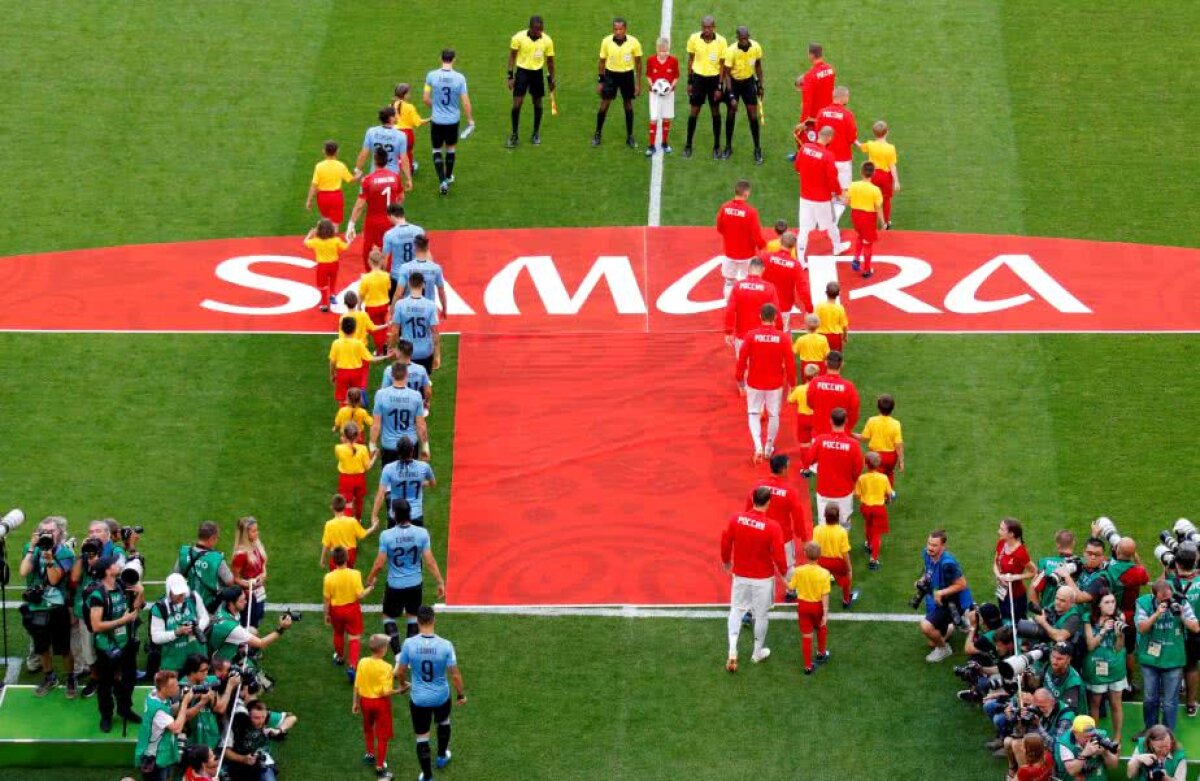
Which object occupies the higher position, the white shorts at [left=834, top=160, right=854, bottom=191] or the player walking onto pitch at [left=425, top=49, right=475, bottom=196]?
the player walking onto pitch at [left=425, top=49, right=475, bottom=196]

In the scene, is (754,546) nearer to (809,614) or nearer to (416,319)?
(809,614)

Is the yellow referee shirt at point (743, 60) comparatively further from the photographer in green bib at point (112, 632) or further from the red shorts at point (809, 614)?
the photographer in green bib at point (112, 632)

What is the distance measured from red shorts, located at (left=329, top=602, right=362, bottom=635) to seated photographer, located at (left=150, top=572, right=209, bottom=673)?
132 centimetres

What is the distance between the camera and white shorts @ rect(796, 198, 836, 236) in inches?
1092

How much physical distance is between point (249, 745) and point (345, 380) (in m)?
5.80

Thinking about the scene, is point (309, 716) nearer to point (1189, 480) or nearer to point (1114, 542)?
point (1114, 542)

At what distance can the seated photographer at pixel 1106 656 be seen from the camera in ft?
65.7

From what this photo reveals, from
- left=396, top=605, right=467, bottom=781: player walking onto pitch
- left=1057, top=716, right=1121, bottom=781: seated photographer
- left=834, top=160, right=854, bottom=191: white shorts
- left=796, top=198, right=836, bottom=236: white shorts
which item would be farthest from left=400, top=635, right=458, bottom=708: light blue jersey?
left=834, top=160, right=854, bottom=191: white shorts

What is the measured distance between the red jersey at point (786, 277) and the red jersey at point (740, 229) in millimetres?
783

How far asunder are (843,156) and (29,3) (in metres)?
13.5

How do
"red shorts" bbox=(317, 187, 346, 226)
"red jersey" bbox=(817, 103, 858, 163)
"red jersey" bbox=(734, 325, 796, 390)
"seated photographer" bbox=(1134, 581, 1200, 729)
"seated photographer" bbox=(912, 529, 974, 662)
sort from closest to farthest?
"seated photographer" bbox=(1134, 581, 1200, 729) → "seated photographer" bbox=(912, 529, 974, 662) → "red jersey" bbox=(734, 325, 796, 390) → "red shorts" bbox=(317, 187, 346, 226) → "red jersey" bbox=(817, 103, 858, 163)

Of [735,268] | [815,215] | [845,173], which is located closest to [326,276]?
[735,268]

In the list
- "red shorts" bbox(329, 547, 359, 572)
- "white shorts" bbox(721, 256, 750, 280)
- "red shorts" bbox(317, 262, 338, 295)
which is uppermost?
"white shorts" bbox(721, 256, 750, 280)

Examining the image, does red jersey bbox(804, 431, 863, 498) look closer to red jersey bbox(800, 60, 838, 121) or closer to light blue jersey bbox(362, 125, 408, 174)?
light blue jersey bbox(362, 125, 408, 174)
